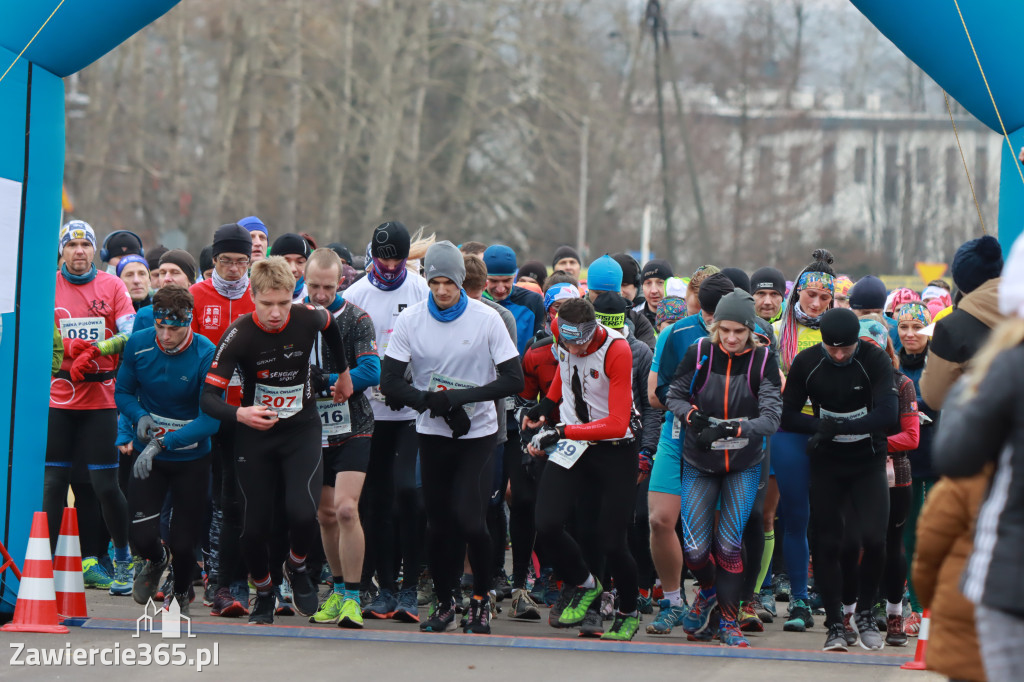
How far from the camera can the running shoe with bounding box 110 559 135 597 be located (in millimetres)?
8562

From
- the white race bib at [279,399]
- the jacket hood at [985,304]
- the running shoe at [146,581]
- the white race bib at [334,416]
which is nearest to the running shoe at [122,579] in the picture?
the running shoe at [146,581]

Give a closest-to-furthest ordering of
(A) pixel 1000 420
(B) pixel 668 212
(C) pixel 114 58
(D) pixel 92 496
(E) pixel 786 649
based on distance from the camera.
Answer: (A) pixel 1000 420 → (E) pixel 786 649 → (D) pixel 92 496 → (B) pixel 668 212 → (C) pixel 114 58

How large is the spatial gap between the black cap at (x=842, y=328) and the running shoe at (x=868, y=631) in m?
1.50

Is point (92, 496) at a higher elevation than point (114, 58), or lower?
lower

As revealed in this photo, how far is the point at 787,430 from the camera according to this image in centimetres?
749

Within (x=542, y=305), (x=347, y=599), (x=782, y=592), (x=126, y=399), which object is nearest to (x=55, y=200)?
(x=126, y=399)

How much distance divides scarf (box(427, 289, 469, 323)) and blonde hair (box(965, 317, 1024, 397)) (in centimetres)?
404

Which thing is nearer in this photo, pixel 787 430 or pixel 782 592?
pixel 787 430

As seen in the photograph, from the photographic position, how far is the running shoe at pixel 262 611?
7.39 meters

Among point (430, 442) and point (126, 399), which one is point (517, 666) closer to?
point (430, 442)

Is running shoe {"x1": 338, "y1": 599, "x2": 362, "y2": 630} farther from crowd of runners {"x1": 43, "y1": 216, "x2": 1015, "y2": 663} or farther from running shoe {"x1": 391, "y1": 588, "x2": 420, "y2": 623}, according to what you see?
running shoe {"x1": 391, "y1": 588, "x2": 420, "y2": 623}

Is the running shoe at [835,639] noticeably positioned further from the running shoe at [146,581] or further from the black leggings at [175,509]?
the running shoe at [146,581]

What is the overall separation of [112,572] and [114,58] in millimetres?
35254

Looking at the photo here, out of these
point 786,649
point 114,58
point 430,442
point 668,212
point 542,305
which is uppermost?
point 114,58
